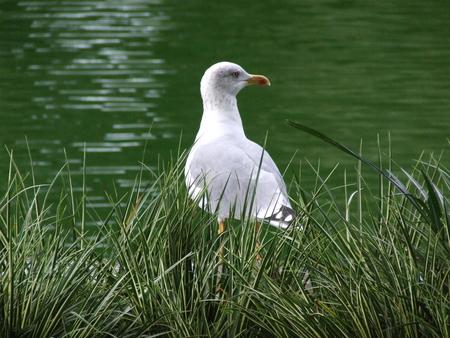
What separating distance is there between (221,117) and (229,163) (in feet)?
1.96

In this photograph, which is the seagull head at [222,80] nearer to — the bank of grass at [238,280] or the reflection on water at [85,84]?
the bank of grass at [238,280]

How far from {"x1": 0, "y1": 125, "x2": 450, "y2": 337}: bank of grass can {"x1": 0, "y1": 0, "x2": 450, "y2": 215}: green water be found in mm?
6707

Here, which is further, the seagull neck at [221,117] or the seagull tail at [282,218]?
the seagull neck at [221,117]

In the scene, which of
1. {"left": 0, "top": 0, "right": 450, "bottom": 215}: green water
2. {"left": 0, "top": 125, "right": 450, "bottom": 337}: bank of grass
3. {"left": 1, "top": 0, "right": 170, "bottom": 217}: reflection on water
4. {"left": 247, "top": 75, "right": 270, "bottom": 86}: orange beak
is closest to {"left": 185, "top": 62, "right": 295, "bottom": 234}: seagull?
{"left": 247, "top": 75, "right": 270, "bottom": 86}: orange beak

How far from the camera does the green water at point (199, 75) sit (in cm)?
1355

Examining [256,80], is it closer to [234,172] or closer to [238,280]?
[234,172]

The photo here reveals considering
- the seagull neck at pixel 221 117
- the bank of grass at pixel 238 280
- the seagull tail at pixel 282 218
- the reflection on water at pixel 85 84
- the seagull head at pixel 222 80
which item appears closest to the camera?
the bank of grass at pixel 238 280

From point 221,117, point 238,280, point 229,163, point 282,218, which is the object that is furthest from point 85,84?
point 238,280

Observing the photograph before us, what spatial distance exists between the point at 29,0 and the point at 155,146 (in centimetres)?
1482

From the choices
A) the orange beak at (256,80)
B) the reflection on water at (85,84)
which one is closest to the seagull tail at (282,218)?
the orange beak at (256,80)

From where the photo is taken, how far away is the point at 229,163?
18.7 ft

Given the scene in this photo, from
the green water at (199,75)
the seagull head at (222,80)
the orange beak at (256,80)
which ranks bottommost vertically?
the green water at (199,75)

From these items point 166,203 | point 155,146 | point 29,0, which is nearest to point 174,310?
point 166,203

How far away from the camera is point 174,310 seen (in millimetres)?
4094
